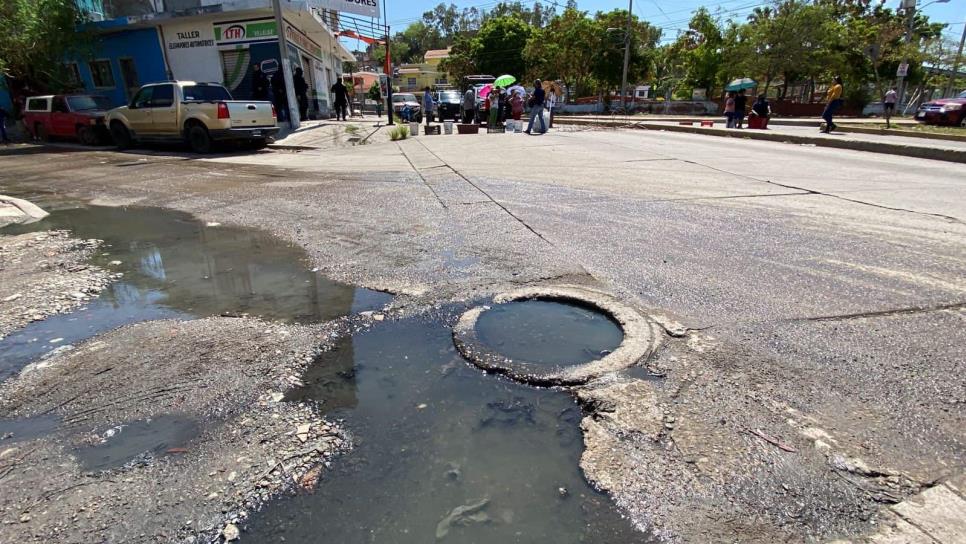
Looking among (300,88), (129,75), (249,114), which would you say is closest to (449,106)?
(300,88)

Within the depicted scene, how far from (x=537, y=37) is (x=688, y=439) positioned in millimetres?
49873

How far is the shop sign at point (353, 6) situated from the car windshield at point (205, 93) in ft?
21.6

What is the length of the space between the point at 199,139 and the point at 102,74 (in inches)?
554

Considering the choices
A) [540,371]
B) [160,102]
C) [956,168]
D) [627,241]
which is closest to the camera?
[540,371]

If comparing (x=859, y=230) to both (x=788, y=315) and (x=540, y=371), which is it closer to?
(x=788, y=315)

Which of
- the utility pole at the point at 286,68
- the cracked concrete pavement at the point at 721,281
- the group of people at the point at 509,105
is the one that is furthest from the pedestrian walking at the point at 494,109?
the cracked concrete pavement at the point at 721,281

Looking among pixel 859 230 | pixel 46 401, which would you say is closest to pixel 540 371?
pixel 46 401

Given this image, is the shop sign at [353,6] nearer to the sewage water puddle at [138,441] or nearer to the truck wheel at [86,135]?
the truck wheel at [86,135]

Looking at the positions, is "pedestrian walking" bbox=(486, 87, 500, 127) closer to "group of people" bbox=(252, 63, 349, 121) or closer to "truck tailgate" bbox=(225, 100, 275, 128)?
"group of people" bbox=(252, 63, 349, 121)

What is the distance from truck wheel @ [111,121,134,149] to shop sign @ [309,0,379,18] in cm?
775

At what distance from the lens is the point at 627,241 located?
16.6ft

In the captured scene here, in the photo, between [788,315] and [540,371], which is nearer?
[540,371]

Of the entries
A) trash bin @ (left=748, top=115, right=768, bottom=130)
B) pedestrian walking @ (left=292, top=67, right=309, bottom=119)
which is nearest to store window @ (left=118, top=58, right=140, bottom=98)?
pedestrian walking @ (left=292, top=67, right=309, bottom=119)

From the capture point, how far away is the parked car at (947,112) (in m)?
18.8
